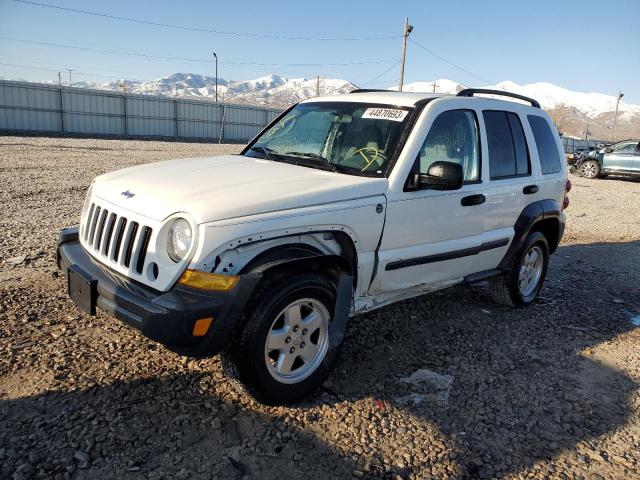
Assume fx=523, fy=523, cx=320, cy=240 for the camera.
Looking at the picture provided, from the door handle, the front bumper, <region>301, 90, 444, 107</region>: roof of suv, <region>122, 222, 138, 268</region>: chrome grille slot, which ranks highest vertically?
<region>301, 90, 444, 107</region>: roof of suv

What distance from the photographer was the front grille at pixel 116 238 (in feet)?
9.77

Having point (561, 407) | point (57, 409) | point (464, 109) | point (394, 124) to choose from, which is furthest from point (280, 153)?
point (561, 407)

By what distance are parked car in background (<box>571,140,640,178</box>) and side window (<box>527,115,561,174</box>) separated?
16.8m

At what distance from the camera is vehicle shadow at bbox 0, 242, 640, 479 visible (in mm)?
2709

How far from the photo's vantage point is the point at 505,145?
4.74m

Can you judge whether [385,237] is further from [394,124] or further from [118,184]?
[118,184]

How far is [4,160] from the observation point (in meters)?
14.3

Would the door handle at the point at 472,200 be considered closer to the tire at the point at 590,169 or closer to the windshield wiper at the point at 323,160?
the windshield wiper at the point at 323,160

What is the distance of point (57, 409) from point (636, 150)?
852 inches

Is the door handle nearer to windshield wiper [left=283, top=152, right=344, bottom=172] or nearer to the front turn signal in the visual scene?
windshield wiper [left=283, top=152, right=344, bottom=172]

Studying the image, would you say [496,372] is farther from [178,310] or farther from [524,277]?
[178,310]

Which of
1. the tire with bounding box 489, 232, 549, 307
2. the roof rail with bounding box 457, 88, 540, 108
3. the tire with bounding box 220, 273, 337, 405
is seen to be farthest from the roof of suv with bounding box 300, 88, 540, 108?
the tire with bounding box 220, 273, 337, 405

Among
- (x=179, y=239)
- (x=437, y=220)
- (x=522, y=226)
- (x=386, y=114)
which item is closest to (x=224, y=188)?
(x=179, y=239)

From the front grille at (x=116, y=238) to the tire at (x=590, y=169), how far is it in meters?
21.6
